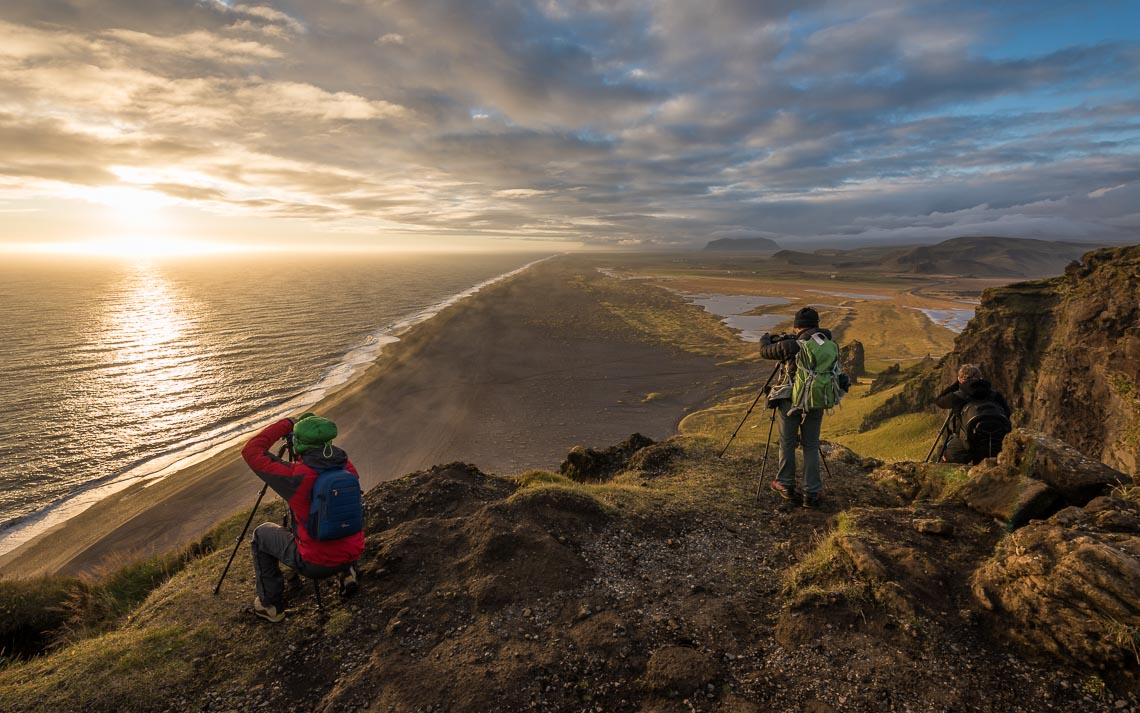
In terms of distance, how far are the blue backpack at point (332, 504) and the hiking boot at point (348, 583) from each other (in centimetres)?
70

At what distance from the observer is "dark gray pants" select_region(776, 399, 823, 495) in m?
8.23

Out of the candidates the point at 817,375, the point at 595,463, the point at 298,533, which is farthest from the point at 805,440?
the point at 298,533

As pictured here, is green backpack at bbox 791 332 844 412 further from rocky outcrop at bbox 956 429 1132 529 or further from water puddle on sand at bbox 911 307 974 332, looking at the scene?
water puddle on sand at bbox 911 307 974 332

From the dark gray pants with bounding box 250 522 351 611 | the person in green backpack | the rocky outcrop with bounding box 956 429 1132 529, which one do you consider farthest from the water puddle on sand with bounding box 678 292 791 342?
the dark gray pants with bounding box 250 522 351 611

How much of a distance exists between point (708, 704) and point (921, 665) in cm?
199

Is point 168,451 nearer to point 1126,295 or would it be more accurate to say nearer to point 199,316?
point 1126,295

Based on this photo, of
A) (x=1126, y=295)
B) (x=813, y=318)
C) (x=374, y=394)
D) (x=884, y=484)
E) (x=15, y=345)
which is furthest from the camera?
(x=15, y=345)

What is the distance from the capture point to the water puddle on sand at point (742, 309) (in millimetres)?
65494

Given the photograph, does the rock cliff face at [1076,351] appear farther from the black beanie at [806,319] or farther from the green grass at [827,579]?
the green grass at [827,579]

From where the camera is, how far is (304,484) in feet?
18.4

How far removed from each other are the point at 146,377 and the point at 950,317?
103m

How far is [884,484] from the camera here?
29.7ft

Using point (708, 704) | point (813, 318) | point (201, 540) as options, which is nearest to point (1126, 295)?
point (813, 318)

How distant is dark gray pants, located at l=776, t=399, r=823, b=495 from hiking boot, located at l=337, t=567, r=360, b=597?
22.9 feet
